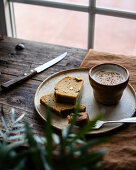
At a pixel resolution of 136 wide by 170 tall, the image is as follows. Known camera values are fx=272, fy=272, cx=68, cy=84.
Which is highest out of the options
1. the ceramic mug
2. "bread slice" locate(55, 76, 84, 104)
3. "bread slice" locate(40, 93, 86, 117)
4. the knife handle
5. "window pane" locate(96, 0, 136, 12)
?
"window pane" locate(96, 0, 136, 12)

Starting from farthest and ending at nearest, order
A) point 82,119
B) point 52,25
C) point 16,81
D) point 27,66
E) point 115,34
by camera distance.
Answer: point 52,25
point 115,34
point 27,66
point 16,81
point 82,119

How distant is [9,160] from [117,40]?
1913 mm

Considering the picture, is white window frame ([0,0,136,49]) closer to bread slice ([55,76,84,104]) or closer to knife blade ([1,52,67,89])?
knife blade ([1,52,67,89])

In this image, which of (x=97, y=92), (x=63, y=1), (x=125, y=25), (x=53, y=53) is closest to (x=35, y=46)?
(x=53, y=53)

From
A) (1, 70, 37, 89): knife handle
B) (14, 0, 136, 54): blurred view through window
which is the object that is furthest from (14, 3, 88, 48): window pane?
(1, 70, 37, 89): knife handle

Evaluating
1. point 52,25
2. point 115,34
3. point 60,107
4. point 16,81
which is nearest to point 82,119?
point 60,107

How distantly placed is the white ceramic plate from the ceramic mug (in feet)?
0.10

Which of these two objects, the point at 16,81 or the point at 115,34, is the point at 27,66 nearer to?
the point at 16,81

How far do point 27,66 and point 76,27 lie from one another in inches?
45.3

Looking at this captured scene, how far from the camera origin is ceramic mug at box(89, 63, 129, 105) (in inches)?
39.6

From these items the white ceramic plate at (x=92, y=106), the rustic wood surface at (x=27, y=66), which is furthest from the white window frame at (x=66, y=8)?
the white ceramic plate at (x=92, y=106)

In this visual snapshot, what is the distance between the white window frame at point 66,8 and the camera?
192cm

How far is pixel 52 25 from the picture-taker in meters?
2.58

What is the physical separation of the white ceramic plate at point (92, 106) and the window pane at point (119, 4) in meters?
0.94
